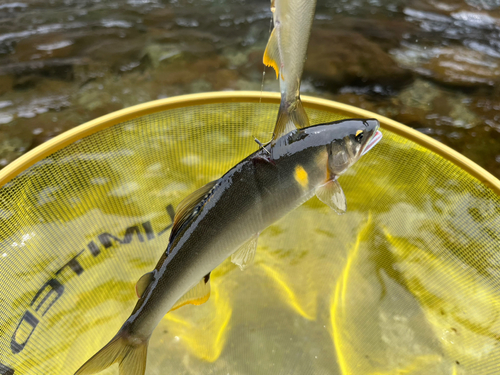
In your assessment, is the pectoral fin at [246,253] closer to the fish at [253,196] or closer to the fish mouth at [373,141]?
the fish at [253,196]

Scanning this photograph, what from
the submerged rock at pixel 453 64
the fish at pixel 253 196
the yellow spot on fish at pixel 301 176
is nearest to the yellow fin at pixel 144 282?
the fish at pixel 253 196

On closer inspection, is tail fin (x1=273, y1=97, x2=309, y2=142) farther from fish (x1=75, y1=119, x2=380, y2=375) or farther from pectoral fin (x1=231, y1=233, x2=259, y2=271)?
pectoral fin (x1=231, y1=233, x2=259, y2=271)

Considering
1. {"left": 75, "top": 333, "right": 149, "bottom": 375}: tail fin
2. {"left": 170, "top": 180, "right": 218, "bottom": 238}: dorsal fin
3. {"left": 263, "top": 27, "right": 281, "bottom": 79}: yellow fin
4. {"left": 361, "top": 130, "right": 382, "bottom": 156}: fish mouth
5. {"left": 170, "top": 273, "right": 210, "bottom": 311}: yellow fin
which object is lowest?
{"left": 75, "top": 333, "right": 149, "bottom": 375}: tail fin

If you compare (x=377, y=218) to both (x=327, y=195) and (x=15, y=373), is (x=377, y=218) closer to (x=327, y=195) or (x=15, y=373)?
(x=327, y=195)

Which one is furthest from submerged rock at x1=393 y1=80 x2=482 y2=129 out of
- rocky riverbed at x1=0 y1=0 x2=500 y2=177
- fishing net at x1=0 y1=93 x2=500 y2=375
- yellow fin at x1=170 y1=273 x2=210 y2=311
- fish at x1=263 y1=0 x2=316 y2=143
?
yellow fin at x1=170 y1=273 x2=210 y2=311

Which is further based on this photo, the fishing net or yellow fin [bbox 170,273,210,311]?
the fishing net

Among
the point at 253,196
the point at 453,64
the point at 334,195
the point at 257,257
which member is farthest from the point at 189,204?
the point at 453,64
